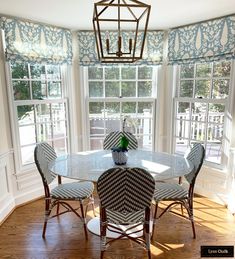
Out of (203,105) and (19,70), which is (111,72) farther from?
(203,105)

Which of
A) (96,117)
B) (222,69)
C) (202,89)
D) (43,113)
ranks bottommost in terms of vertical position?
(96,117)

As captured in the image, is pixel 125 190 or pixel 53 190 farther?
pixel 53 190

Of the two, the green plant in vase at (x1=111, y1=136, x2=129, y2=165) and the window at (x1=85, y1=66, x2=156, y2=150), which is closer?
the green plant in vase at (x1=111, y1=136, x2=129, y2=165)

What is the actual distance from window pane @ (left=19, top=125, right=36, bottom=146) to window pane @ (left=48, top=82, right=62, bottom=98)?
0.52 meters

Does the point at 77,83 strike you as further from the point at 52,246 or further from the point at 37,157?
the point at 52,246

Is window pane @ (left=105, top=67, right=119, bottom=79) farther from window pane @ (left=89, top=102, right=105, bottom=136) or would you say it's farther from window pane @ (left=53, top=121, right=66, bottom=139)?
window pane @ (left=53, top=121, right=66, bottom=139)

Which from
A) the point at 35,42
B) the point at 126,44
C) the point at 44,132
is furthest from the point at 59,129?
the point at 126,44

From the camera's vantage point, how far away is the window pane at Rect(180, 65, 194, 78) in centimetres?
322

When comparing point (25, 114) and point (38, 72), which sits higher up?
point (38, 72)

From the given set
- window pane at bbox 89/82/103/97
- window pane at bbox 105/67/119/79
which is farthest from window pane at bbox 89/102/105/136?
window pane at bbox 105/67/119/79

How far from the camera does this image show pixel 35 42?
293cm

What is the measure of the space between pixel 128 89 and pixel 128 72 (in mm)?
246

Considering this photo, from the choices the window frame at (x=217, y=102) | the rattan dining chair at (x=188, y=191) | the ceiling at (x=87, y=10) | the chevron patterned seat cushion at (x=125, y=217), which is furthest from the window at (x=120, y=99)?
the chevron patterned seat cushion at (x=125, y=217)

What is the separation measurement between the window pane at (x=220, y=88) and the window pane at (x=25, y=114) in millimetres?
2380
